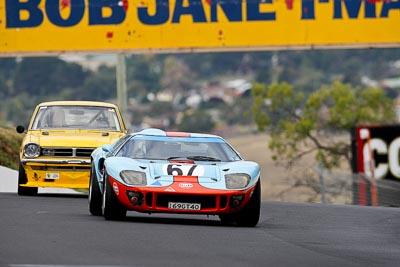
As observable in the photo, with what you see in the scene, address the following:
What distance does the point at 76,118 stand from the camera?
22125 millimetres

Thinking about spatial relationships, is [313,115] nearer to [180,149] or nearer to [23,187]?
[23,187]

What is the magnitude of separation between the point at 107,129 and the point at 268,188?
6058cm

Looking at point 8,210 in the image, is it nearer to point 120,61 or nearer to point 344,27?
point 344,27

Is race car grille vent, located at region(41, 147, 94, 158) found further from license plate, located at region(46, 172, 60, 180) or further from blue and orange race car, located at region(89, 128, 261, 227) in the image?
blue and orange race car, located at region(89, 128, 261, 227)

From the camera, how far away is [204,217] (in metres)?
17.9

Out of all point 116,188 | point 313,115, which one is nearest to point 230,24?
point 116,188

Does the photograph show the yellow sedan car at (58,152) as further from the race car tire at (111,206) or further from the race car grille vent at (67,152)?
the race car tire at (111,206)

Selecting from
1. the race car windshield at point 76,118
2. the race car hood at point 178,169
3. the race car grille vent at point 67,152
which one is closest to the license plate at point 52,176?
the race car grille vent at point 67,152

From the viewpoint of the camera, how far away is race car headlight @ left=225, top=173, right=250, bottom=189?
1514 cm

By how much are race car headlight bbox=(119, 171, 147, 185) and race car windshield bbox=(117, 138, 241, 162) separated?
73 centimetres

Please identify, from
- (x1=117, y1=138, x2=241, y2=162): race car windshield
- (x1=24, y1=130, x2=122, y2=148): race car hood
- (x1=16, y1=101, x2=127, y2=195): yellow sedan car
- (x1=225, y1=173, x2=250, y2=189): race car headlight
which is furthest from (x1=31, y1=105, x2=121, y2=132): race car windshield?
(x1=225, y1=173, x2=250, y2=189): race car headlight

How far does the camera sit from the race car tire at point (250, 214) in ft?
50.5

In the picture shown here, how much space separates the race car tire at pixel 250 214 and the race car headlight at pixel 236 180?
0.23 metres

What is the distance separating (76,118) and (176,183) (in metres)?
7.45
